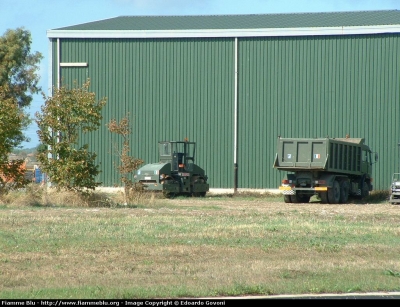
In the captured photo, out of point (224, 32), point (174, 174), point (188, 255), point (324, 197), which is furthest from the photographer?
point (224, 32)

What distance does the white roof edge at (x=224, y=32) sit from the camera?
132 ft

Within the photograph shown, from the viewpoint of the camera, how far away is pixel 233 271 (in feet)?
44.0

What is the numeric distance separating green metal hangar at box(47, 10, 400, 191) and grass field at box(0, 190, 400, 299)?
18.0m

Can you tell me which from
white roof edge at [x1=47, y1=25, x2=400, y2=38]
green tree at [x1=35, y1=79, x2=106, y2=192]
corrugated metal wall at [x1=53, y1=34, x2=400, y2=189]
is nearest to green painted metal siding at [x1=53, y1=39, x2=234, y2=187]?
corrugated metal wall at [x1=53, y1=34, x2=400, y2=189]

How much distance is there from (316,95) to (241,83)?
4023 mm

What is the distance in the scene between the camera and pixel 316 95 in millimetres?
41281

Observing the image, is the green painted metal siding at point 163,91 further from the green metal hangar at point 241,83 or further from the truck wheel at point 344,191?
the truck wheel at point 344,191

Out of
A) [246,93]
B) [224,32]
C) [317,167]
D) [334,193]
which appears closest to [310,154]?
[317,167]

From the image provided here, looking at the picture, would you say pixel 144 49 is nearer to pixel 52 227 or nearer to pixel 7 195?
pixel 7 195

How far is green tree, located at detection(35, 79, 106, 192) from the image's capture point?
27894 millimetres

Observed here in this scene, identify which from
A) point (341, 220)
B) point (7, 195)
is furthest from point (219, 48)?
point (341, 220)

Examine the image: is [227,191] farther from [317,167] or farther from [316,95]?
[317,167]

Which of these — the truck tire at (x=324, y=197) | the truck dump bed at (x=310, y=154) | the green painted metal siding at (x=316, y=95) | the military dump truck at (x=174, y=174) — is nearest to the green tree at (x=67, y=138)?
the military dump truck at (x=174, y=174)

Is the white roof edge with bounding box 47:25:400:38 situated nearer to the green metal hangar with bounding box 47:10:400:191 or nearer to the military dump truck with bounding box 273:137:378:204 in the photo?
the green metal hangar with bounding box 47:10:400:191
